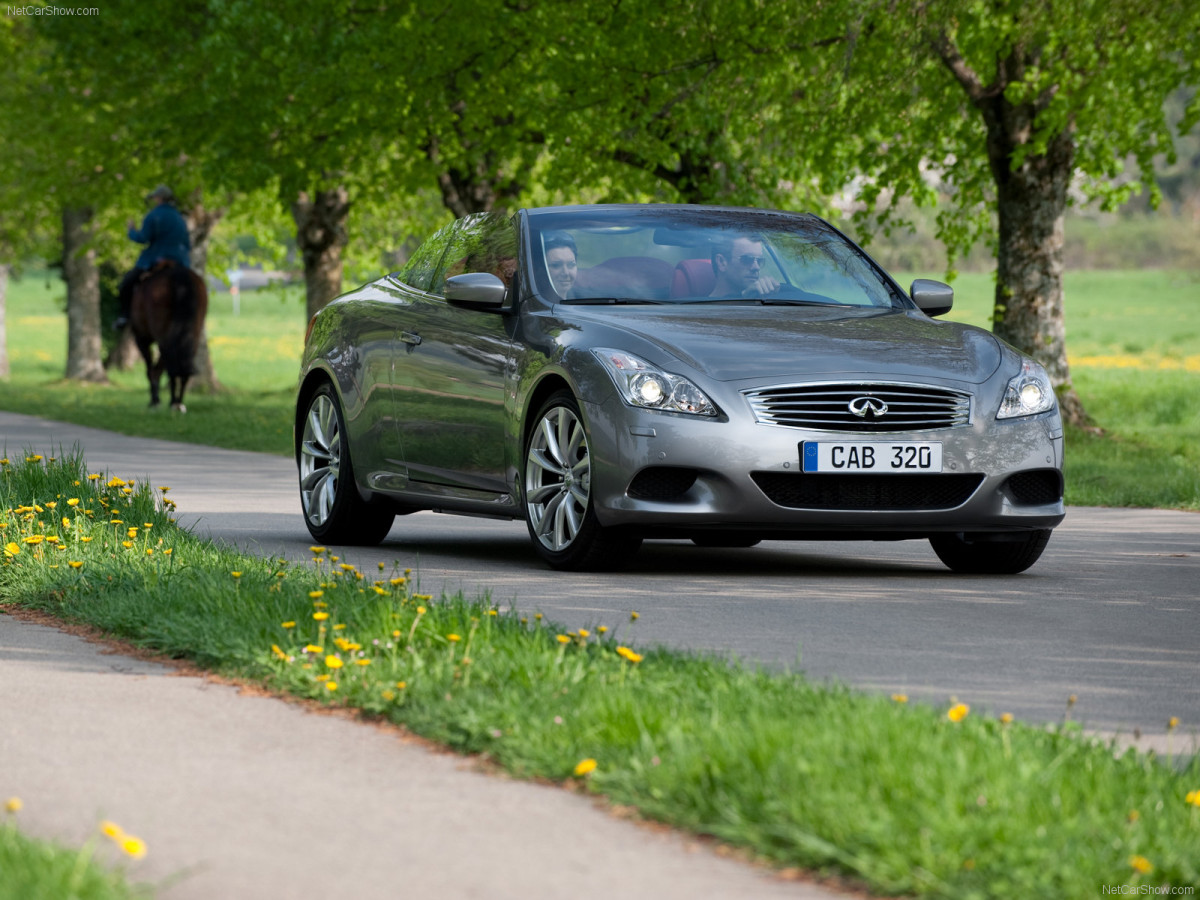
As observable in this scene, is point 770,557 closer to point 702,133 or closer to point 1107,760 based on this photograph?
point 1107,760

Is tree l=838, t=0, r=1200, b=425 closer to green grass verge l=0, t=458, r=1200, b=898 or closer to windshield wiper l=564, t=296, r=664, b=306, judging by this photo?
windshield wiper l=564, t=296, r=664, b=306

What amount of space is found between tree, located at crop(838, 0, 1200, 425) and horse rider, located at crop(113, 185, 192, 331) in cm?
781

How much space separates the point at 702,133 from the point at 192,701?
1701 centimetres

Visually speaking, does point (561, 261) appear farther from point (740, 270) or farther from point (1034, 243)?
point (1034, 243)

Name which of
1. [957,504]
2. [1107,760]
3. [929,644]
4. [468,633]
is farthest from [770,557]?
[1107,760]

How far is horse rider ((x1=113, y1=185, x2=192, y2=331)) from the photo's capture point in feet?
76.8

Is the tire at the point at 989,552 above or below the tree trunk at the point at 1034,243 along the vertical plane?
below

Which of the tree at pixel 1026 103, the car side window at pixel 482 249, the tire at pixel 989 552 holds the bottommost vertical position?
the tire at pixel 989 552

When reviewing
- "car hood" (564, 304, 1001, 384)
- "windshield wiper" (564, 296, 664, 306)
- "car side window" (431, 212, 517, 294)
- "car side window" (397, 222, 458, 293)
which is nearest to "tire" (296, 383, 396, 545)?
"car side window" (397, 222, 458, 293)

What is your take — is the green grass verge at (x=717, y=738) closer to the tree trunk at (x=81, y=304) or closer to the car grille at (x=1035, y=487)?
the car grille at (x=1035, y=487)

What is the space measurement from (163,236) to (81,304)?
1406 centimetres

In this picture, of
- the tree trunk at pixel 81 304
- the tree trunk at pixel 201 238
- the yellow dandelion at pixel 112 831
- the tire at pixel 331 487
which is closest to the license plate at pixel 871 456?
the tire at pixel 331 487

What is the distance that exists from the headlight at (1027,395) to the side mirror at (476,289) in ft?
7.38

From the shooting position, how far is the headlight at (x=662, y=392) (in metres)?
8.27
